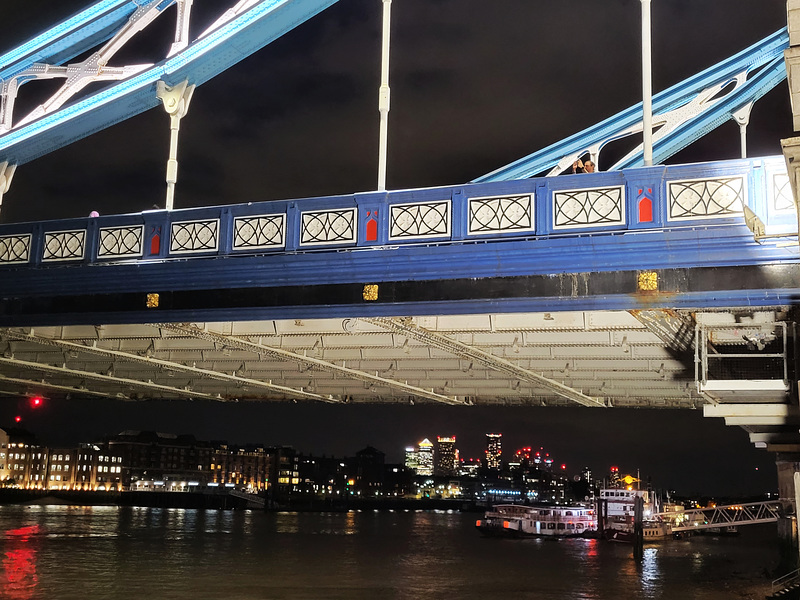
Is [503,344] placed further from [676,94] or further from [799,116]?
[799,116]

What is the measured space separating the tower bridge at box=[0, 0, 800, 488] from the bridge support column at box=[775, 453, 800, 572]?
44.3 feet

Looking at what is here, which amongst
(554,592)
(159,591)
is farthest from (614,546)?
(159,591)

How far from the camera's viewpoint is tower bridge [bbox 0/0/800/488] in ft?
52.7

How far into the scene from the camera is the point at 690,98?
27156mm

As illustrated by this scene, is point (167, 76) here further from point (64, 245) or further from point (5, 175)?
point (5, 175)

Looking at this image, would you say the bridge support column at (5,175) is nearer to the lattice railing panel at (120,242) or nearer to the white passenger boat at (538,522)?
the lattice railing panel at (120,242)

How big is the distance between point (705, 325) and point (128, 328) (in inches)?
597

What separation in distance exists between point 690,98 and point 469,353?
37.8 ft

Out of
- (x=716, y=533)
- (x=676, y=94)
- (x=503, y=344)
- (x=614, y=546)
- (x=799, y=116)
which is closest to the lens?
(x=799, y=116)

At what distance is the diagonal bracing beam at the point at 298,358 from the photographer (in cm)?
2233

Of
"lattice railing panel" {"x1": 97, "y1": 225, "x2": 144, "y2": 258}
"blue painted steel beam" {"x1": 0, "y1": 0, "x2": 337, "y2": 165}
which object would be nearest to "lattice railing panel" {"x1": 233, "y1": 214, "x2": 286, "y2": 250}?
"lattice railing panel" {"x1": 97, "y1": 225, "x2": 144, "y2": 258}

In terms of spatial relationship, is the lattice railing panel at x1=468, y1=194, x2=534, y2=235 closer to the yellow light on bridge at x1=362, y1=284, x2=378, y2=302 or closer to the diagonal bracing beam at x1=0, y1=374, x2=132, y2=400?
the yellow light on bridge at x1=362, y1=284, x2=378, y2=302

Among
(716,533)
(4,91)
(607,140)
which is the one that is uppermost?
(4,91)

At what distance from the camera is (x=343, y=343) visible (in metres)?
24.2
